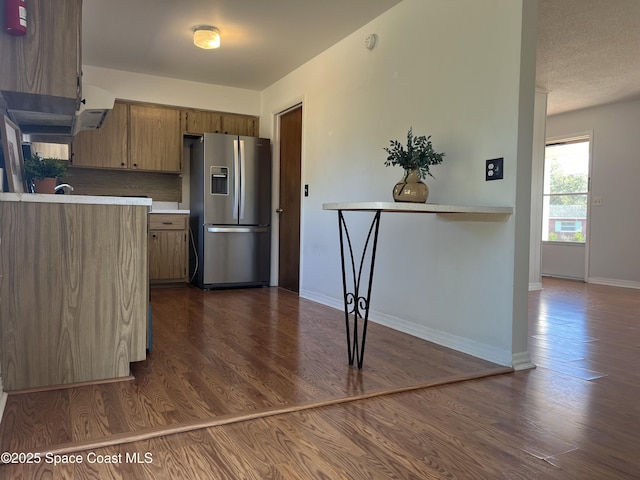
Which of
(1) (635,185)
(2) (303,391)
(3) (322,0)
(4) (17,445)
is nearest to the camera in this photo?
(4) (17,445)

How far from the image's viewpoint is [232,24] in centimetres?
368

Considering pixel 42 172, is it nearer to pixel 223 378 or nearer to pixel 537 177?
pixel 223 378

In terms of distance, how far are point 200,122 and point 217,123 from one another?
0.65 ft

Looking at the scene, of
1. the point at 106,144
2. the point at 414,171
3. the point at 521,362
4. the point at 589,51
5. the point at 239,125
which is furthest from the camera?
the point at 239,125

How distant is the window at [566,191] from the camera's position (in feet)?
21.5

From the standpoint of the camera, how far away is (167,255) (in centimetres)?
501

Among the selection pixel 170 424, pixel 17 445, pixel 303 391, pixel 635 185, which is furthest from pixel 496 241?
pixel 635 185

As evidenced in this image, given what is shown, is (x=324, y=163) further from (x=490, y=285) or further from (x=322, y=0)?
(x=490, y=285)

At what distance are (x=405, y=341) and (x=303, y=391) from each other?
1119 mm

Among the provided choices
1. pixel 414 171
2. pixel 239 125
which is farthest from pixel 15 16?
pixel 239 125

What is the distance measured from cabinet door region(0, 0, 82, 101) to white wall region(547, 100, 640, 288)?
626cm

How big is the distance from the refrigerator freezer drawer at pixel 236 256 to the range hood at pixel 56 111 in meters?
1.95

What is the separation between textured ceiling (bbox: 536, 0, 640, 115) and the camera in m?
3.50

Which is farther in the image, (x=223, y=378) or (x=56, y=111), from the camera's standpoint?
(x=56, y=111)
